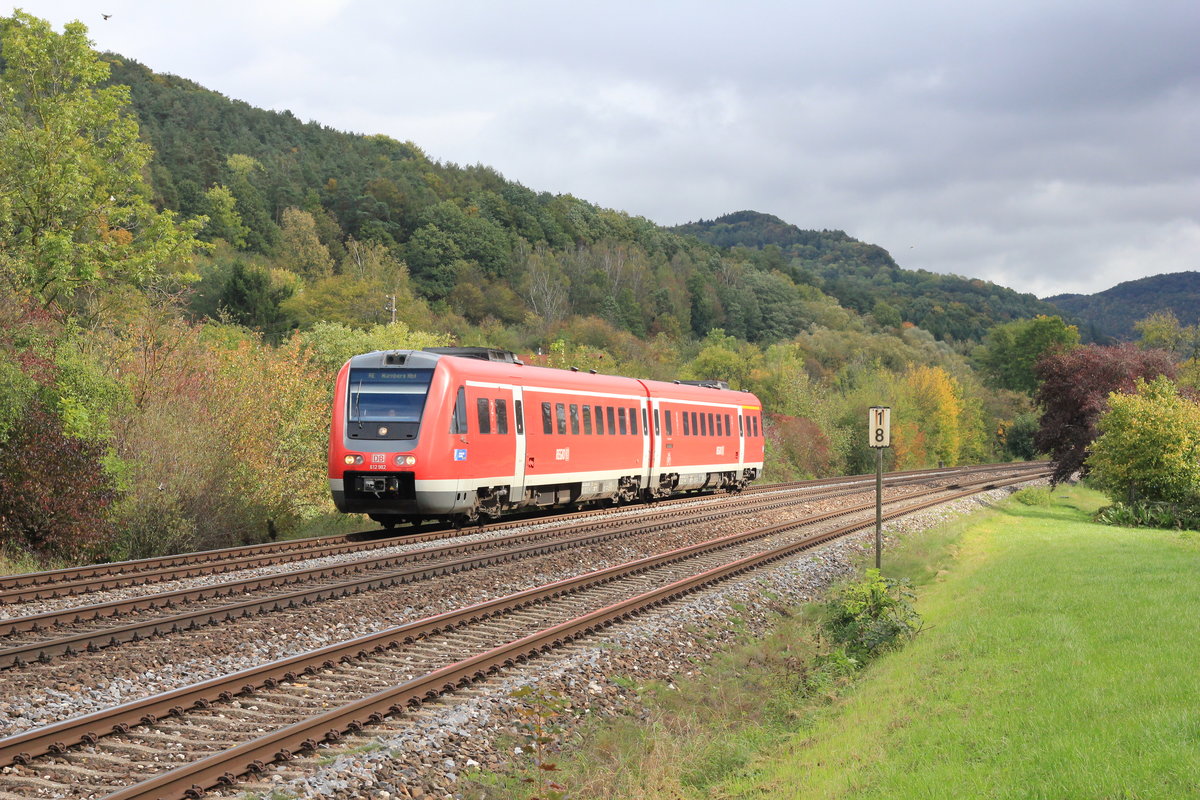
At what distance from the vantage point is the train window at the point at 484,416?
64.1 feet

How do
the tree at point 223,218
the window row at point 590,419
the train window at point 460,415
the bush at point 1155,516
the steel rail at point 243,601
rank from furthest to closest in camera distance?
1. the tree at point 223,218
2. the bush at point 1155,516
3. the window row at point 590,419
4. the train window at point 460,415
5. the steel rail at point 243,601

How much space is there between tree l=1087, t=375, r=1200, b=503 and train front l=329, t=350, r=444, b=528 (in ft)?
65.1

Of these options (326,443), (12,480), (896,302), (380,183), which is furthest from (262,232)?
(896,302)

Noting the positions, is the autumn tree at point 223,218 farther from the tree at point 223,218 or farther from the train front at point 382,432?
the train front at point 382,432

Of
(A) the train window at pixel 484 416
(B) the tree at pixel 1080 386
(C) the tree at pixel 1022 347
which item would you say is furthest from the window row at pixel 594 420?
(C) the tree at pixel 1022 347

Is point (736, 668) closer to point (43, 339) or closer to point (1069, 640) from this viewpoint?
point (1069, 640)

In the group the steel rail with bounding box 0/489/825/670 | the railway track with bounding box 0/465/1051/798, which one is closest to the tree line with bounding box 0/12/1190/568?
the steel rail with bounding box 0/489/825/670

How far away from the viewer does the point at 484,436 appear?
1967 cm

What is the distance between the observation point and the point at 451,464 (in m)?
18.5

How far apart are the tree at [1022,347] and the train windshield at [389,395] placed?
94490mm

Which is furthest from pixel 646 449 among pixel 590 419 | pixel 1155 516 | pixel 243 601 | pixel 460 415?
pixel 243 601

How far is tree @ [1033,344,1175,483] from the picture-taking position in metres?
35.7

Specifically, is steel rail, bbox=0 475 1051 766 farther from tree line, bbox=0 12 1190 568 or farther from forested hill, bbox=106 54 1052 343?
forested hill, bbox=106 54 1052 343

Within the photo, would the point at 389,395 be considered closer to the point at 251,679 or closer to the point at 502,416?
the point at 502,416
